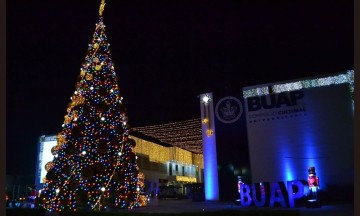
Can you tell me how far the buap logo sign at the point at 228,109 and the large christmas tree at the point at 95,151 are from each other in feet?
28.9

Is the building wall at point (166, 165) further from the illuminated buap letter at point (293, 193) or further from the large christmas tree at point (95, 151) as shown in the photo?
the illuminated buap letter at point (293, 193)

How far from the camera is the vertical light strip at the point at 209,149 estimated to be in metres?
22.5

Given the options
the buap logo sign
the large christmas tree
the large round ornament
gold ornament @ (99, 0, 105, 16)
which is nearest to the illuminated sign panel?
the buap logo sign

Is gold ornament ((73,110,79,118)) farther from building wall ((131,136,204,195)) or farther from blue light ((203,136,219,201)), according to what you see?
building wall ((131,136,204,195))

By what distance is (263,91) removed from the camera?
21.3m

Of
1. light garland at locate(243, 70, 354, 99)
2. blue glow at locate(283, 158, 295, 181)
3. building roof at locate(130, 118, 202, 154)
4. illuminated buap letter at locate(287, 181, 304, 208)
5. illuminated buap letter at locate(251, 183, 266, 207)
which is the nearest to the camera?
illuminated buap letter at locate(287, 181, 304, 208)

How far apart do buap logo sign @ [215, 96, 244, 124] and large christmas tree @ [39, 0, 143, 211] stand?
882 cm

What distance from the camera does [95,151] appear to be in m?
14.6

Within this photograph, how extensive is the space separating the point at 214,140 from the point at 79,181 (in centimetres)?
1090

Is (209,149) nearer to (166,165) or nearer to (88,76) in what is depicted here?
(88,76)

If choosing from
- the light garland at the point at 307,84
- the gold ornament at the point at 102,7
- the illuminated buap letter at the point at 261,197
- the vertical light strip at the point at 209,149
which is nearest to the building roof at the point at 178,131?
the vertical light strip at the point at 209,149

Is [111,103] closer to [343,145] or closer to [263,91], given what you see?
[263,91]

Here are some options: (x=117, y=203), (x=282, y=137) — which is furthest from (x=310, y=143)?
(x=117, y=203)

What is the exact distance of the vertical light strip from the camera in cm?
2245
